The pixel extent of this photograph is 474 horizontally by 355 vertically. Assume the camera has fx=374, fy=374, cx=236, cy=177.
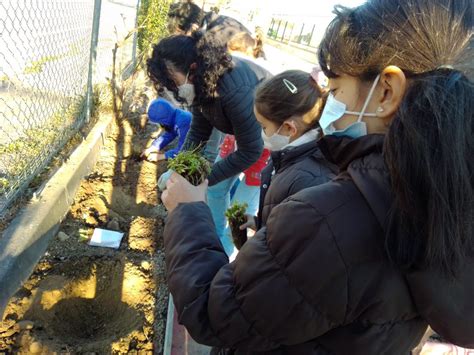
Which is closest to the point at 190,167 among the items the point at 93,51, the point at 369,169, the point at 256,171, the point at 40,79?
the point at 256,171

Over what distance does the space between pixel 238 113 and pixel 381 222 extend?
1776mm

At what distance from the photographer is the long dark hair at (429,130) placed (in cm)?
77

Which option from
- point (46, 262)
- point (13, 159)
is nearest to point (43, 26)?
point (13, 159)

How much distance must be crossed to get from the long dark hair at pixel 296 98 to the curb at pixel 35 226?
1.86 metres

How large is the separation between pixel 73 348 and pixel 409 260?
2163mm

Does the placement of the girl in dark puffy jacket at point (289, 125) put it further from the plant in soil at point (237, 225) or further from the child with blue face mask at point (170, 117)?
the child with blue face mask at point (170, 117)

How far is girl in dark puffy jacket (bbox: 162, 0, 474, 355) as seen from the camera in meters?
0.78

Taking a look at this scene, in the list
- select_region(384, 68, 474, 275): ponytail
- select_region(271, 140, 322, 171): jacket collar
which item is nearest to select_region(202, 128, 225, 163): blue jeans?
select_region(271, 140, 322, 171): jacket collar

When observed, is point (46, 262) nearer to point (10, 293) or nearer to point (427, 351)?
point (10, 293)

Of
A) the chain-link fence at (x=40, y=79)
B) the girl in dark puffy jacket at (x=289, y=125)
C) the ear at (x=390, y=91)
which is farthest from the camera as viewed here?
the chain-link fence at (x=40, y=79)

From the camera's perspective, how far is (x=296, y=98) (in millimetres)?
1929

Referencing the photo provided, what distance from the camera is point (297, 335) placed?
3.02 ft

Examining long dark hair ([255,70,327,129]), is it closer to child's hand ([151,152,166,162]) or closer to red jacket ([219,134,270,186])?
red jacket ([219,134,270,186])

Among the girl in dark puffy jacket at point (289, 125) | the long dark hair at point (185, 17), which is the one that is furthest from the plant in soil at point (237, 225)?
the long dark hair at point (185, 17)
